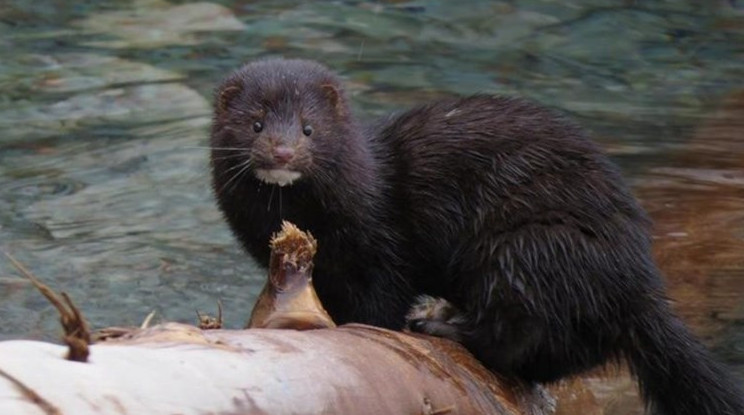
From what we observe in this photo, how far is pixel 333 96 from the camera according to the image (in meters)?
5.20

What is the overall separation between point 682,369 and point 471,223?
813 millimetres

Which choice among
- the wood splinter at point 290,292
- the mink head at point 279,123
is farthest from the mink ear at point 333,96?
the wood splinter at point 290,292

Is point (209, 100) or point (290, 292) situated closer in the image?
point (290, 292)

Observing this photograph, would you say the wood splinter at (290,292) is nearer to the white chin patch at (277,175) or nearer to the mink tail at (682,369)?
the white chin patch at (277,175)

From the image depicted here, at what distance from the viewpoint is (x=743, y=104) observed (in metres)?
9.45

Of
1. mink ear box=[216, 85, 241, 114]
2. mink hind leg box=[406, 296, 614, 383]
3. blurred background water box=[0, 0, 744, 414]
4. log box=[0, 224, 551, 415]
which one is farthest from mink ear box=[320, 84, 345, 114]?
blurred background water box=[0, 0, 744, 414]

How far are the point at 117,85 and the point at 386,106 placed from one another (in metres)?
1.87

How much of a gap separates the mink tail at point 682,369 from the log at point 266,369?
18.8 inches

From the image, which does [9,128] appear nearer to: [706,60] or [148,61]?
[148,61]

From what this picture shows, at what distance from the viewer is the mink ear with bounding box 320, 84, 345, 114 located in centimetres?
519

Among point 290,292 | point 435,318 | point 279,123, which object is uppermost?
point 279,123

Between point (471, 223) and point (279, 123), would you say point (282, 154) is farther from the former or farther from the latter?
point (471, 223)

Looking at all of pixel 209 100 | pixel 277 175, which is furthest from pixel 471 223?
pixel 209 100

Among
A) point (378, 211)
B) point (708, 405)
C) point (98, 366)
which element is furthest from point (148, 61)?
point (98, 366)
